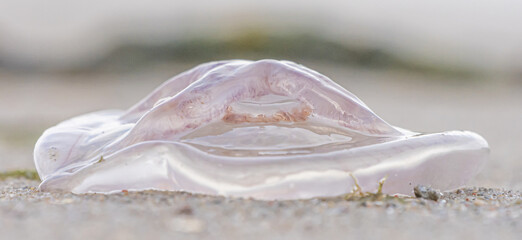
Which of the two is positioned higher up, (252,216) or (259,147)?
(259,147)

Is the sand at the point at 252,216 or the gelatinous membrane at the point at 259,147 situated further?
the gelatinous membrane at the point at 259,147

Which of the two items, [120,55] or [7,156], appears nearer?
[7,156]

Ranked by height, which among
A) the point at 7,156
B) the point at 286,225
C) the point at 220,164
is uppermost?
the point at 220,164

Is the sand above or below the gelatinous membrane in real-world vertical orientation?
below

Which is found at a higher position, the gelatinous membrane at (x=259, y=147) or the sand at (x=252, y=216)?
the gelatinous membrane at (x=259, y=147)

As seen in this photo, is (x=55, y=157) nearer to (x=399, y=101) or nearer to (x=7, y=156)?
(x=7, y=156)

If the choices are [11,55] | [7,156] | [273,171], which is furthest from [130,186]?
[11,55]

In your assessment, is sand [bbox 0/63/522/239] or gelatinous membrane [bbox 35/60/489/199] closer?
sand [bbox 0/63/522/239]

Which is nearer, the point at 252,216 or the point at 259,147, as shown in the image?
the point at 252,216
